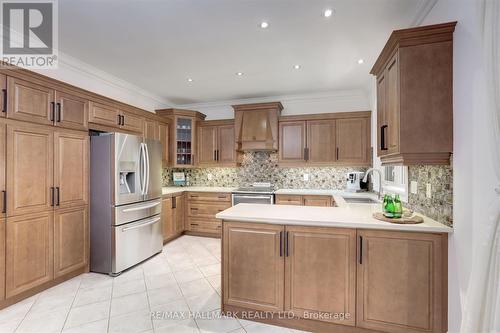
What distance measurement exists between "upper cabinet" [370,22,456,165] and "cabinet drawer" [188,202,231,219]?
10.6 feet

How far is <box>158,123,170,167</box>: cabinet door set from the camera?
443cm

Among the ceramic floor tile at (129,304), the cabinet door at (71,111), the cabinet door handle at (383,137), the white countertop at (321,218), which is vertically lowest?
the ceramic floor tile at (129,304)

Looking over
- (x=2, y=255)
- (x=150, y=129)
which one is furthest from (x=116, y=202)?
(x=150, y=129)

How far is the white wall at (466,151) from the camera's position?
139cm

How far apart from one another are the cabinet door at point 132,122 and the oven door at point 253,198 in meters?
1.90

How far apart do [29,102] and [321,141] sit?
390cm

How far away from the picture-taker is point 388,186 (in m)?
3.30

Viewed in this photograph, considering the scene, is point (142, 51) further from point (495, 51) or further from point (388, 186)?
point (388, 186)

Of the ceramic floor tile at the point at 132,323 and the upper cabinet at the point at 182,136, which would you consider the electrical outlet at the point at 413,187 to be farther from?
the upper cabinet at the point at 182,136

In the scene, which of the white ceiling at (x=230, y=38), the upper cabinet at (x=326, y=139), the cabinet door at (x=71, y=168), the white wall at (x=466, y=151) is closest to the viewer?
the white wall at (x=466, y=151)

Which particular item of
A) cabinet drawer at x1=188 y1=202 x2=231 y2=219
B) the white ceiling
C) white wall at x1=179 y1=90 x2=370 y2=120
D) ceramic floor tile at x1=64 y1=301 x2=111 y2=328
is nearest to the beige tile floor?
ceramic floor tile at x1=64 y1=301 x2=111 y2=328

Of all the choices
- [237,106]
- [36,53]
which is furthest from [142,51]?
[237,106]

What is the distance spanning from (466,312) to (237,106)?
405 cm

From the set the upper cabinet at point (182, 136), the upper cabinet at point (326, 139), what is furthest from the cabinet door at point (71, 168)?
the upper cabinet at point (326, 139)
